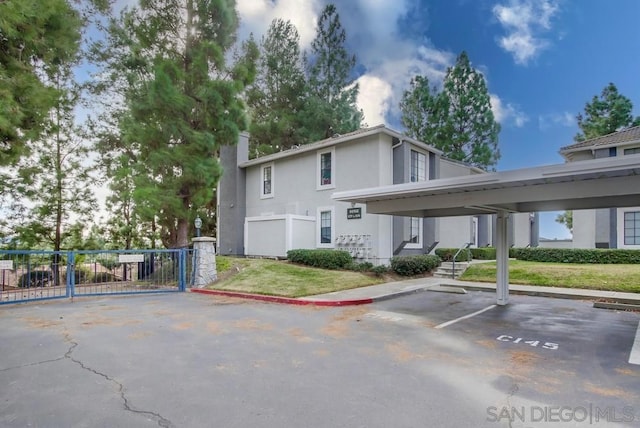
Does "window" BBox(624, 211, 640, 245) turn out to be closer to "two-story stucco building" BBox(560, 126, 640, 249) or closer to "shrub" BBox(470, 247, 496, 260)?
"two-story stucco building" BBox(560, 126, 640, 249)

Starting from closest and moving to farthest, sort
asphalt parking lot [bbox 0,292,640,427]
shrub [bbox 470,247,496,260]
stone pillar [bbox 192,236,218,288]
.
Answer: asphalt parking lot [bbox 0,292,640,427] < stone pillar [bbox 192,236,218,288] < shrub [bbox 470,247,496,260]

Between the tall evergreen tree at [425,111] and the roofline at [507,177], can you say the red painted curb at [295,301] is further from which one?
the tall evergreen tree at [425,111]

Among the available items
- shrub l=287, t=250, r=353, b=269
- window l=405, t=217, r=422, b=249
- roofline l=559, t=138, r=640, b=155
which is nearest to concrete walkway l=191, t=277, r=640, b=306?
shrub l=287, t=250, r=353, b=269

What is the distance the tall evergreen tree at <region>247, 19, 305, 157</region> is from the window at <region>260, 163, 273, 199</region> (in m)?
8.59

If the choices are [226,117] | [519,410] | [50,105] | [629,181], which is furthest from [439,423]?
[226,117]

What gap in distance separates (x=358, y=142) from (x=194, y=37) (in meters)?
9.04

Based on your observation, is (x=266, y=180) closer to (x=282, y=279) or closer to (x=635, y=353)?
(x=282, y=279)

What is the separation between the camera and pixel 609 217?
18938mm

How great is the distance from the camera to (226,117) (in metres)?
17.1

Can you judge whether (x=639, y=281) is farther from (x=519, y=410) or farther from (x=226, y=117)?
(x=226, y=117)

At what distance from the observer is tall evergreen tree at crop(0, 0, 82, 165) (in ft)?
23.6

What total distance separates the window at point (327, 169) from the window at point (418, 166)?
3640 mm

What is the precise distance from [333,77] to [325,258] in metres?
19.3

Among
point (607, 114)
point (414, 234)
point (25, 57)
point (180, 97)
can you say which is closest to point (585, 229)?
point (414, 234)
